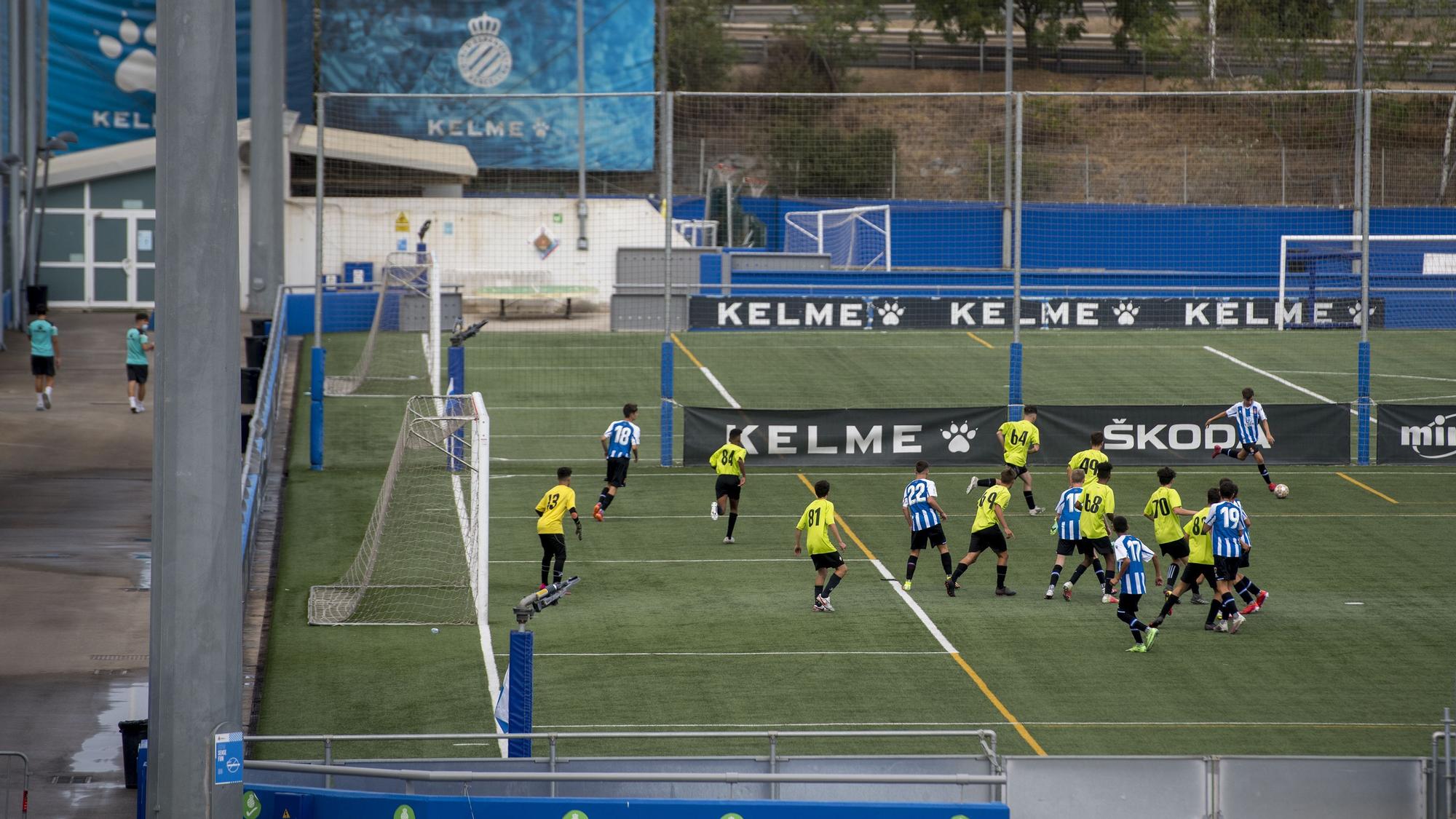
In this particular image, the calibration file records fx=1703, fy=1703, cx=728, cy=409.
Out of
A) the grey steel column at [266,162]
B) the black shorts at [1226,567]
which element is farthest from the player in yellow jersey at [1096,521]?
the grey steel column at [266,162]

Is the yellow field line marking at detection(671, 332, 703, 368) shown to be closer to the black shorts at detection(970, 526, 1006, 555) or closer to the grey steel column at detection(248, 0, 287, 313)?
the grey steel column at detection(248, 0, 287, 313)

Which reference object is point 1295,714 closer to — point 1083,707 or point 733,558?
point 1083,707

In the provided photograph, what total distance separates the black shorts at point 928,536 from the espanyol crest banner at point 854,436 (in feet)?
23.8

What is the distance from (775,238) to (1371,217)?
18.8 metres

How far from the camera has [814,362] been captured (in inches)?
1506

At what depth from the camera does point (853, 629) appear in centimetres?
1962

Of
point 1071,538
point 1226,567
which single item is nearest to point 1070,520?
point 1071,538

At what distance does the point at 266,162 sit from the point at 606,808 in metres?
31.8

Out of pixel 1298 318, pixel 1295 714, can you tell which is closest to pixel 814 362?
pixel 1298 318

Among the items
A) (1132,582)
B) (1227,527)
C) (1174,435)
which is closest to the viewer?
(1132,582)

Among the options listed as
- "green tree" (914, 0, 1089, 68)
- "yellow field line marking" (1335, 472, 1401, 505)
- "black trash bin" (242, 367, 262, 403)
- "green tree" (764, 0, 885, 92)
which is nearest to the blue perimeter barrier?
"yellow field line marking" (1335, 472, 1401, 505)

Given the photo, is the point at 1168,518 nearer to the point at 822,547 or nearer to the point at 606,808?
the point at 822,547

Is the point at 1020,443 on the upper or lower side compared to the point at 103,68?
lower

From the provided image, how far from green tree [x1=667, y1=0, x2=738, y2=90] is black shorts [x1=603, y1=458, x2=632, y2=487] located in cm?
4136
